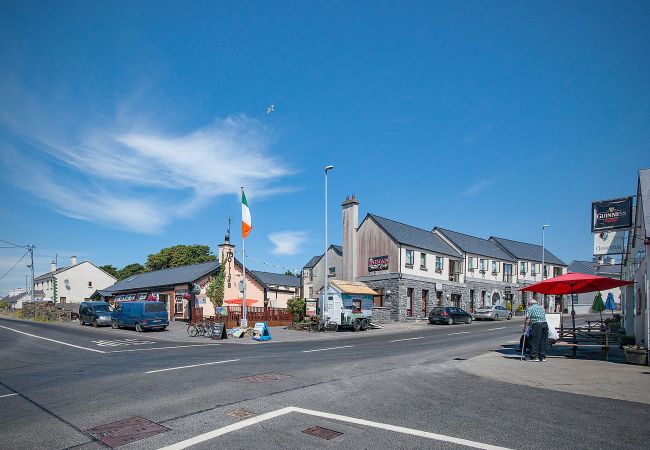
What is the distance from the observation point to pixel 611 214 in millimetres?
20219

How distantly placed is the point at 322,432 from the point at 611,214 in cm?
1932

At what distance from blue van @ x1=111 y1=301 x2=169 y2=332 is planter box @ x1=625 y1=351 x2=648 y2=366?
26.7 meters

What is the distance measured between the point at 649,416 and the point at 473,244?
4701 centimetres

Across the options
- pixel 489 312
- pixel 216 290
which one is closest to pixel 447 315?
pixel 489 312

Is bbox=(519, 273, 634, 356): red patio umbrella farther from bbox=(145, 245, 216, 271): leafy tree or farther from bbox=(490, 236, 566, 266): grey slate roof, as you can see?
bbox=(145, 245, 216, 271): leafy tree

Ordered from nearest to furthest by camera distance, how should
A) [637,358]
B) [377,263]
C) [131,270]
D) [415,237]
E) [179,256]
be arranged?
[637,358]
[377,263]
[415,237]
[179,256]
[131,270]

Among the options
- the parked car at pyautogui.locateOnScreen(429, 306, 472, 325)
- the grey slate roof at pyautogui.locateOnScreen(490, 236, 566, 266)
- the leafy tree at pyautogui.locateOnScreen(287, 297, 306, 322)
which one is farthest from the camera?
the grey slate roof at pyautogui.locateOnScreen(490, 236, 566, 266)

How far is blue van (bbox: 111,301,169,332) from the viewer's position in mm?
30234

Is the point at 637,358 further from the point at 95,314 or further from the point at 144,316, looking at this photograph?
the point at 95,314

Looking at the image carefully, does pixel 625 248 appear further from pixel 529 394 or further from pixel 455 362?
pixel 529 394

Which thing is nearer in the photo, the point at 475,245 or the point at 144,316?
the point at 144,316

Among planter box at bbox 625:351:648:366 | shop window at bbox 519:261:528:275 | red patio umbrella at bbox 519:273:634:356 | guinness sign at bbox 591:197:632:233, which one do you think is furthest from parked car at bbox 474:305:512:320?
planter box at bbox 625:351:648:366

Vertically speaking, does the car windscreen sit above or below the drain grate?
below

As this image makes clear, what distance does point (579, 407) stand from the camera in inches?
313
